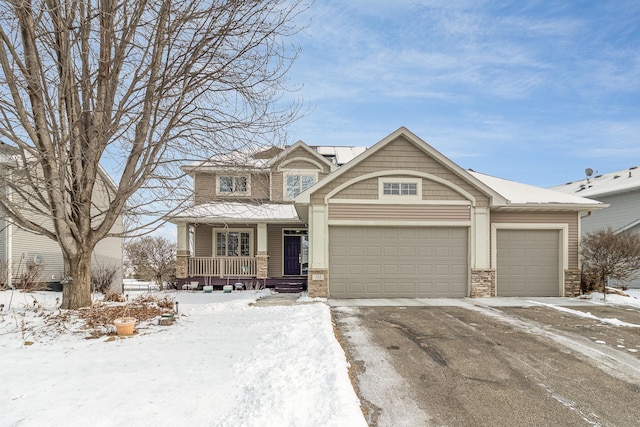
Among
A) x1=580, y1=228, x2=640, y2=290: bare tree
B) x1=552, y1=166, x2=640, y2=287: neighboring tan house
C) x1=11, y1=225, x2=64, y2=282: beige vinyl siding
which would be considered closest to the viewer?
x1=580, y1=228, x2=640, y2=290: bare tree

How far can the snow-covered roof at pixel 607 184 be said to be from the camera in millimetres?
18781

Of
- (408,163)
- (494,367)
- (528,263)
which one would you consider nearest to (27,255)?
(408,163)

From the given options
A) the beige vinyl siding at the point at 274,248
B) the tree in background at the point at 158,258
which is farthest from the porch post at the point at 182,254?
the beige vinyl siding at the point at 274,248

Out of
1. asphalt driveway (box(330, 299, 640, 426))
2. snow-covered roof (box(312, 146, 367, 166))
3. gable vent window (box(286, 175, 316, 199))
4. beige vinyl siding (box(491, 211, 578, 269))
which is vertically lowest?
asphalt driveway (box(330, 299, 640, 426))

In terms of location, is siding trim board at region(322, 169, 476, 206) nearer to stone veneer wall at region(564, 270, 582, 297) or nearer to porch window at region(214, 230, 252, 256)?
stone veneer wall at region(564, 270, 582, 297)

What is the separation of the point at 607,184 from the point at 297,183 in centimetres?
1793

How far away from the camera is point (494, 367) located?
5109 mm

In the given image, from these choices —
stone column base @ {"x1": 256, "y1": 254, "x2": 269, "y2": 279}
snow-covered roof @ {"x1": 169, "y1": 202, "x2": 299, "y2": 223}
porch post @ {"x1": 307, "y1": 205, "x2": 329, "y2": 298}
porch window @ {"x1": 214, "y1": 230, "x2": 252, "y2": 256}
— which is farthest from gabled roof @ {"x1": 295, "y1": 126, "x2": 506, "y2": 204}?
porch window @ {"x1": 214, "y1": 230, "x2": 252, "y2": 256}

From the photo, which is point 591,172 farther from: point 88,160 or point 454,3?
point 88,160

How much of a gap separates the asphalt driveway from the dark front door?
24.9 ft

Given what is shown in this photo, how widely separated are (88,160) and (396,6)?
870 centimetres

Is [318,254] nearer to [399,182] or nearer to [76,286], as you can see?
[399,182]

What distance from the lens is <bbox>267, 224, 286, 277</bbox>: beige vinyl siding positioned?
53.2ft

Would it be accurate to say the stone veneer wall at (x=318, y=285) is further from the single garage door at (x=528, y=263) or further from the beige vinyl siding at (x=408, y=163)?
the single garage door at (x=528, y=263)
